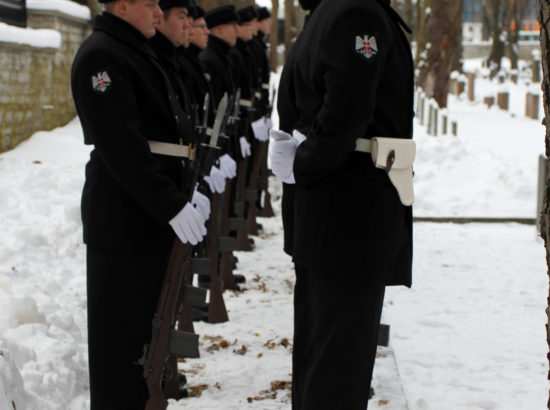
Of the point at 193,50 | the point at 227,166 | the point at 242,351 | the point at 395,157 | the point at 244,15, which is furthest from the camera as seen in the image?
the point at 244,15

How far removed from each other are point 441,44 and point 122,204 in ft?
58.5

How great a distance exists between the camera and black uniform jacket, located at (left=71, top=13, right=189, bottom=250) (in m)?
3.34

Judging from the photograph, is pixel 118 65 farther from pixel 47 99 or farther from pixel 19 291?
pixel 47 99

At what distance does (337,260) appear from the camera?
3053mm

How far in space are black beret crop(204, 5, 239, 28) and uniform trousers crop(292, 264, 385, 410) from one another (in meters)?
4.67

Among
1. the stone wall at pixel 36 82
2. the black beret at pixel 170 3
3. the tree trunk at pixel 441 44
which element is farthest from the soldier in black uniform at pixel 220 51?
the tree trunk at pixel 441 44

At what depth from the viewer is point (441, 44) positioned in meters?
20.4

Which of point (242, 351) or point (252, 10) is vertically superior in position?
point (252, 10)

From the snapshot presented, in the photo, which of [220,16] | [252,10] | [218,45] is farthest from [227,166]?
[252,10]

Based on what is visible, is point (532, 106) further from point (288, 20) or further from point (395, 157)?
point (395, 157)

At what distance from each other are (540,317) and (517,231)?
3522 millimetres

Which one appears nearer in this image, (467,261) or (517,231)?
(467,261)

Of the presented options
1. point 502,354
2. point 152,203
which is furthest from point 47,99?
point 152,203

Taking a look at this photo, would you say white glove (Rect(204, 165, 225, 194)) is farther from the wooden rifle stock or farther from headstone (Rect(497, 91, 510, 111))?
headstone (Rect(497, 91, 510, 111))
